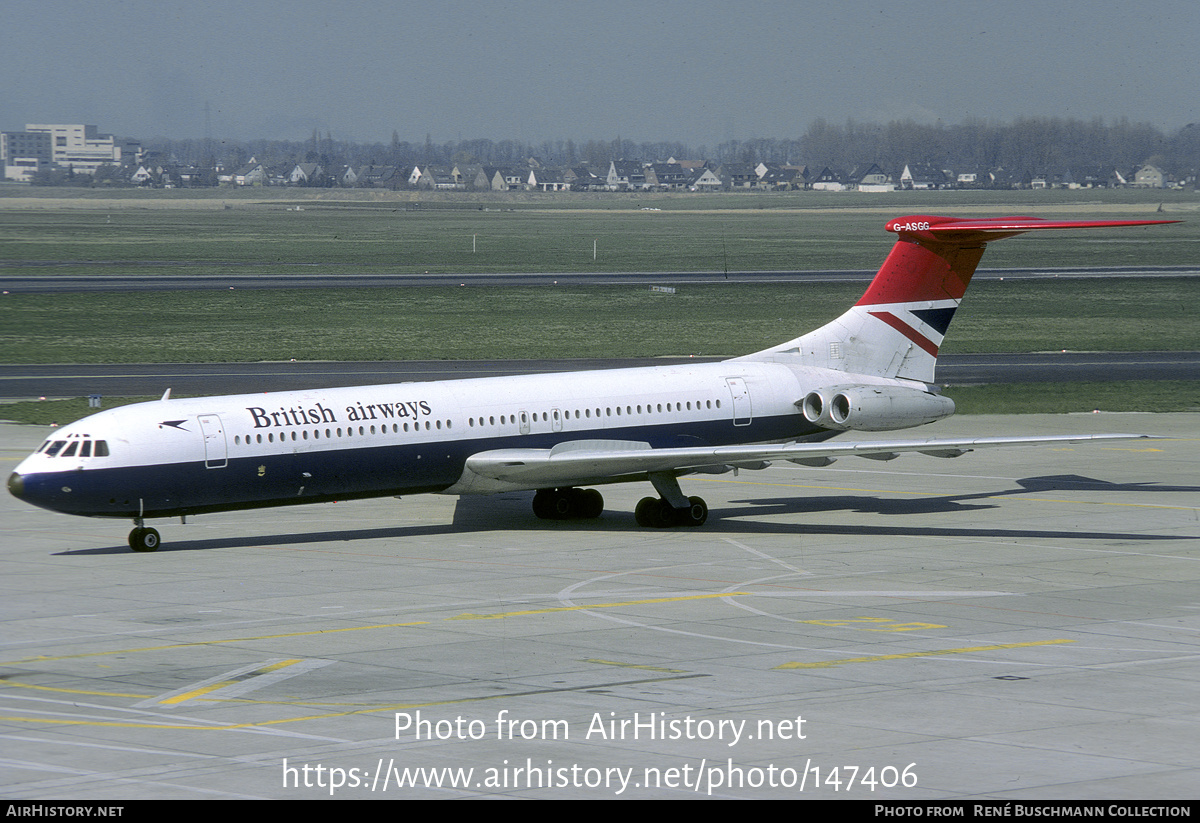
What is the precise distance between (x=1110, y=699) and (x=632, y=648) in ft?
22.9

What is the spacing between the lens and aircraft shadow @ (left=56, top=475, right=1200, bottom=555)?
110 feet

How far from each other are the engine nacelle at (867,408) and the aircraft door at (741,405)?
1.38 m

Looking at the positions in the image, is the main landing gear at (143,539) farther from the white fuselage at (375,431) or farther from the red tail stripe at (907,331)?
the red tail stripe at (907,331)

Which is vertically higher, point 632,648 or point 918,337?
point 918,337

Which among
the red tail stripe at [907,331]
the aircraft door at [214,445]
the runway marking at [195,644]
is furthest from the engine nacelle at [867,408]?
the runway marking at [195,644]

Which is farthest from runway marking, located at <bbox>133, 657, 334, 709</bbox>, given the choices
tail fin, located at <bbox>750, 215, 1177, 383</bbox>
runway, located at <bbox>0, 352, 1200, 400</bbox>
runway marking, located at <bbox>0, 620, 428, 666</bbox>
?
runway, located at <bbox>0, 352, 1200, 400</bbox>

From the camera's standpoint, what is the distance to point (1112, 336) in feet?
251

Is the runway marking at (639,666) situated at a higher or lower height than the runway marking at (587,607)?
higher

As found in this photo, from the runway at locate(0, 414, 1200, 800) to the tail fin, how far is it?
3.61m

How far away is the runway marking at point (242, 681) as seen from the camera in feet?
66.1
